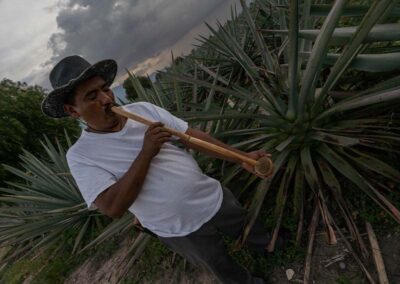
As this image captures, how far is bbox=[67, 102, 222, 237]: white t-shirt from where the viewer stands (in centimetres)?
156

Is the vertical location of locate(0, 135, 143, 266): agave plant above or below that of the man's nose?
below

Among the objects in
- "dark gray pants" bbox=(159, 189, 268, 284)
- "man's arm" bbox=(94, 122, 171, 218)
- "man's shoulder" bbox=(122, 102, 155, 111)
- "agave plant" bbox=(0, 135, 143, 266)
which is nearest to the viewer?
"man's arm" bbox=(94, 122, 171, 218)

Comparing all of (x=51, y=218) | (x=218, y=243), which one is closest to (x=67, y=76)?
(x=218, y=243)

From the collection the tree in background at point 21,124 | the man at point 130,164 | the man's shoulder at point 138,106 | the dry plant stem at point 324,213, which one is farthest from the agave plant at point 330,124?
the tree in background at point 21,124

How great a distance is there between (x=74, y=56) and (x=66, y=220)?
120 inches

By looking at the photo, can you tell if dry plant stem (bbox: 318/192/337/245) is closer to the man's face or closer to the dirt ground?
the dirt ground

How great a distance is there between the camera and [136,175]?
1.47 meters

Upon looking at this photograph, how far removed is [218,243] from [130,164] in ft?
2.49

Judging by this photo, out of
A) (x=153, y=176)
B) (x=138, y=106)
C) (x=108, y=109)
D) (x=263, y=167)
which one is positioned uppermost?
(x=108, y=109)

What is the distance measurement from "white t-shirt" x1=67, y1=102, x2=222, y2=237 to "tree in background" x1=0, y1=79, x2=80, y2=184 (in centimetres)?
995

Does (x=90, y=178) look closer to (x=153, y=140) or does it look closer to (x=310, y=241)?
(x=153, y=140)

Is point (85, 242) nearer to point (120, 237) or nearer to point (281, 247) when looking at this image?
point (120, 237)

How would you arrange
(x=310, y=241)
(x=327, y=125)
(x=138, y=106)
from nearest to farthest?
(x=138, y=106)
(x=310, y=241)
(x=327, y=125)

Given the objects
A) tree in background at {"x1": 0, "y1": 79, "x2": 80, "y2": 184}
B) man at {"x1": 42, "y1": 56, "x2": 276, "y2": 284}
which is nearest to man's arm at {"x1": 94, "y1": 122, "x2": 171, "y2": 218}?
man at {"x1": 42, "y1": 56, "x2": 276, "y2": 284}
